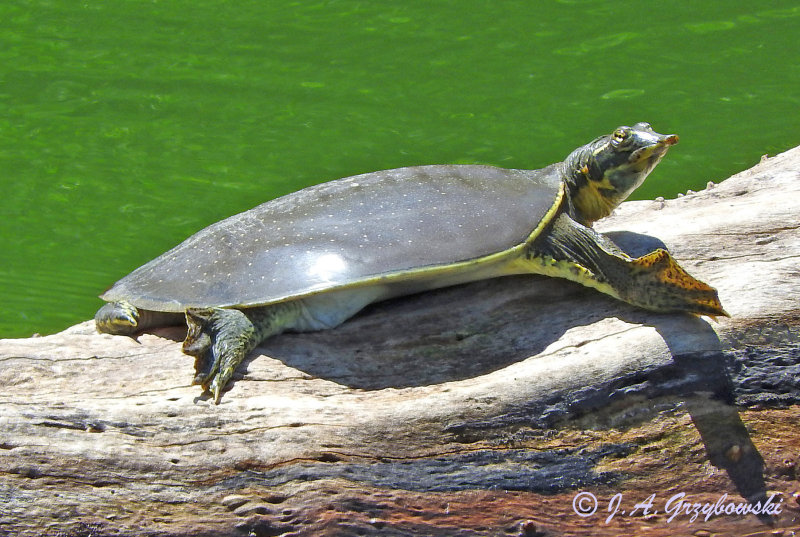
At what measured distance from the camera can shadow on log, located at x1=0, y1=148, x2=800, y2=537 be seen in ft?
8.66

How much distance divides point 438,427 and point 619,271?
811 millimetres

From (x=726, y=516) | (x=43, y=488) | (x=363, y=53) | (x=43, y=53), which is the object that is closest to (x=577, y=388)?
(x=726, y=516)

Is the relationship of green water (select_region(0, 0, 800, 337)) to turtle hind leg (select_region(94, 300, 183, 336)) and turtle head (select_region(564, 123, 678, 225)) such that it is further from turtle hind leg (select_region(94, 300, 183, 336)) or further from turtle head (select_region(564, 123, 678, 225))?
turtle head (select_region(564, 123, 678, 225))

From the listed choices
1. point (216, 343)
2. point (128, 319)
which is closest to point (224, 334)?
point (216, 343)

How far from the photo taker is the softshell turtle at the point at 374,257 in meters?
2.99

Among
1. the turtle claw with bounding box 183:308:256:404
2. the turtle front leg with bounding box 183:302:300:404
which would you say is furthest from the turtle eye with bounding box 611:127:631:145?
the turtle claw with bounding box 183:308:256:404

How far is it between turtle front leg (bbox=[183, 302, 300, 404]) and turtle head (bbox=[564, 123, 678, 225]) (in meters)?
1.20

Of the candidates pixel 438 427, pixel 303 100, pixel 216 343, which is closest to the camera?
pixel 438 427

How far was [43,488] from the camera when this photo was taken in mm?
2584

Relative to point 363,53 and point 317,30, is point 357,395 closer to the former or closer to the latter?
point 363,53

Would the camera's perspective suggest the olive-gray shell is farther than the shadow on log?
Yes

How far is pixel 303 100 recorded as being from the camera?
254 inches

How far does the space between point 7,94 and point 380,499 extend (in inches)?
202

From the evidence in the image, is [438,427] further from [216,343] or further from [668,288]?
[668,288]
